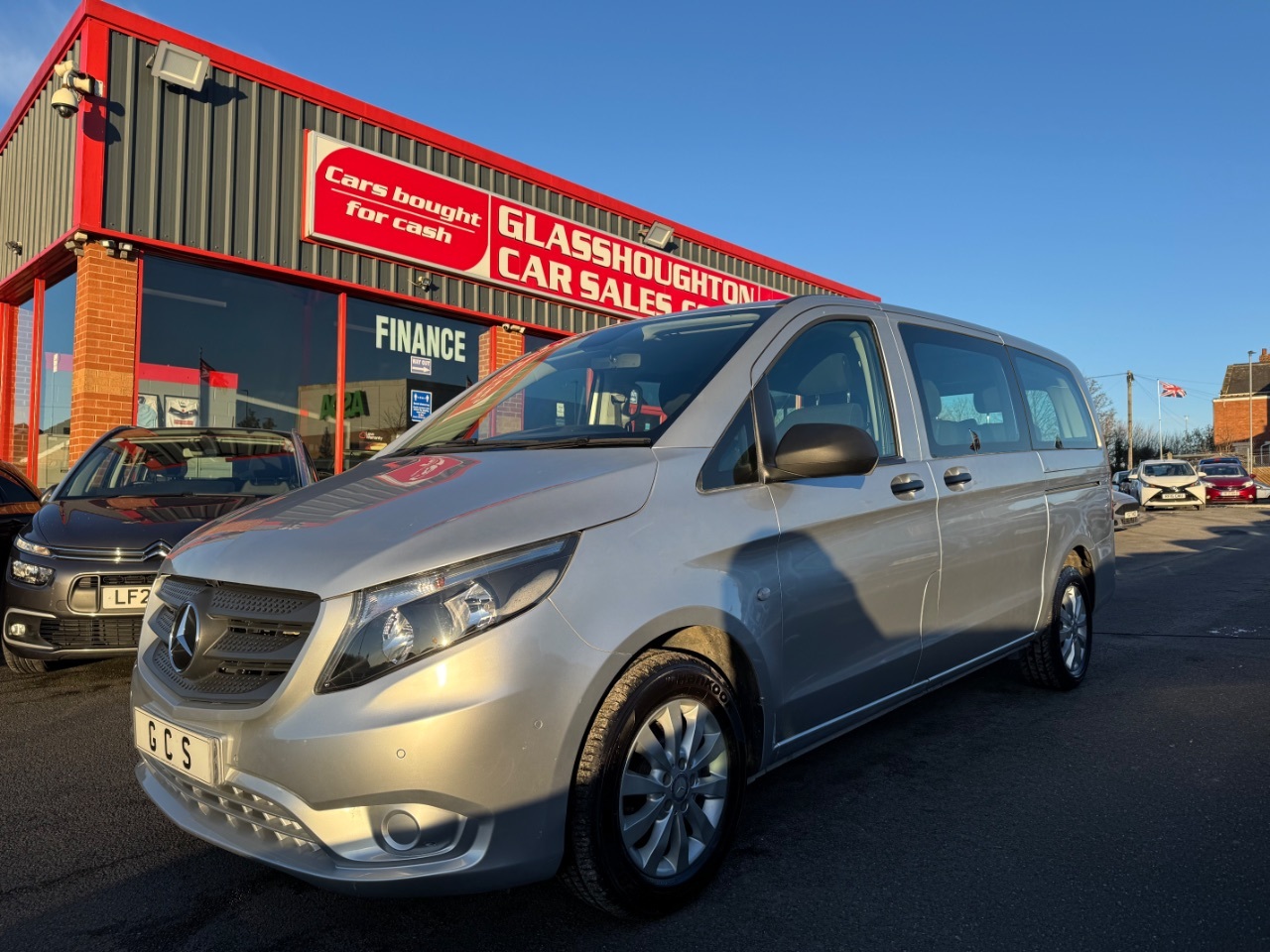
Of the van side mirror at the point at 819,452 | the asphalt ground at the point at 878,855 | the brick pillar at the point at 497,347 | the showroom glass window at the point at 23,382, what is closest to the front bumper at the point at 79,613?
the asphalt ground at the point at 878,855

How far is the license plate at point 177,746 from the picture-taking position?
218 cm

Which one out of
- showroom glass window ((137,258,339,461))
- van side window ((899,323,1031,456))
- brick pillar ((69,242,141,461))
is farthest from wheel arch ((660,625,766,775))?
showroom glass window ((137,258,339,461))

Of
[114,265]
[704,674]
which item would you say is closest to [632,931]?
[704,674]

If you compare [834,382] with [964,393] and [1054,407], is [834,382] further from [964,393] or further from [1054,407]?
[1054,407]

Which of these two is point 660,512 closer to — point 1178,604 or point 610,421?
point 610,421

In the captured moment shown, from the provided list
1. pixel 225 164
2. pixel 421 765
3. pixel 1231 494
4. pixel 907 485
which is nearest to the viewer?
pixel 421 765

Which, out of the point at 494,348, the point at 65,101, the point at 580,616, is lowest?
the point at 580,616

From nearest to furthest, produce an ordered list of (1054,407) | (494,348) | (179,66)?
(1054,407) → (179,66) → (494,348)

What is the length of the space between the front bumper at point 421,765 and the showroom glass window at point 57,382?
8.95m

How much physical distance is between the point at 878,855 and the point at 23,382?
12450 millimetres

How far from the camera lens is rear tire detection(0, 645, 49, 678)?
16.5ft

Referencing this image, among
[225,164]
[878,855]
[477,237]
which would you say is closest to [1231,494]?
[477,237]

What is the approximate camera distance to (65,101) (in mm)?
8430

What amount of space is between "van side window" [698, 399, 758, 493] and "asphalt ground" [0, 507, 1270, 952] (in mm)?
1188
